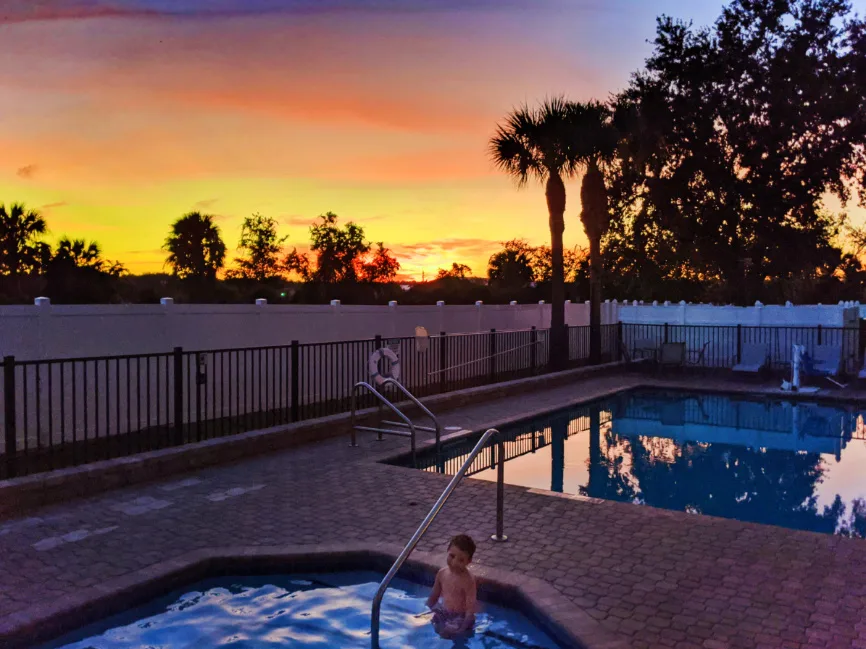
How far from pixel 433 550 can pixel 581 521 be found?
155 cm

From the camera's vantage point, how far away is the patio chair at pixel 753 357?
18.3m

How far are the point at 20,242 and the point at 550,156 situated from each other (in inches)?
1142

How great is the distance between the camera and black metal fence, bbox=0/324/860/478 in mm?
8500

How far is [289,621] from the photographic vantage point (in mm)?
4953

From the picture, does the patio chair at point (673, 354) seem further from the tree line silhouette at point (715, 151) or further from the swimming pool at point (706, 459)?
the swimming pool at point (706, 459)

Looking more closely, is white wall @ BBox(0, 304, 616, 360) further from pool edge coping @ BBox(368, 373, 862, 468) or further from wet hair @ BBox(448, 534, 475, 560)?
wet hair @ BBox(448, 534, 475, 560)

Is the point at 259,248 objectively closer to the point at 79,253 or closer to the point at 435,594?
the point at 79,253

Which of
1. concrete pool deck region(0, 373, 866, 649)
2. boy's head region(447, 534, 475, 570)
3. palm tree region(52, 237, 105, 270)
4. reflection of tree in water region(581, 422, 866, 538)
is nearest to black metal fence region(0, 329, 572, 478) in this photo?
concrete pool deck region(0, 373, 866, 649)

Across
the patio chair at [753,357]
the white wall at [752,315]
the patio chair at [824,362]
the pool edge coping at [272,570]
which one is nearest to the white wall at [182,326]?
the pool edge coping at [272,570]

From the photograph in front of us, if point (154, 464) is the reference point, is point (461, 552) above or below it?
above

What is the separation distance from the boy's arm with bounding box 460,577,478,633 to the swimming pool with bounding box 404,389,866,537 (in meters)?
4.17

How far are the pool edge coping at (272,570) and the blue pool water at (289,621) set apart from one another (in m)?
0.07

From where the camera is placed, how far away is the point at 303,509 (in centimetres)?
675

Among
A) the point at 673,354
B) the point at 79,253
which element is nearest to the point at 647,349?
A: the point at 673,354
